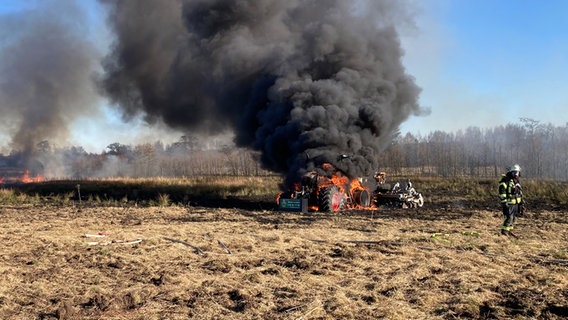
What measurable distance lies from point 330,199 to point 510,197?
23.5ft

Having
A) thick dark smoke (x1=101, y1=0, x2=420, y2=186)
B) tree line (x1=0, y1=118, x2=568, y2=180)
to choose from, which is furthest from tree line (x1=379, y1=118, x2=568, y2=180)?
thick dark smoke (x1=101, y1=0, x2=420, y2=186)

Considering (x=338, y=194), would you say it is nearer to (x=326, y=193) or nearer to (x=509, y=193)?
(x=326, y=193)

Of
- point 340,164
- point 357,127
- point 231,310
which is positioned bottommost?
point 231,310

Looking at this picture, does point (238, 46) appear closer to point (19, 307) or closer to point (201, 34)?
point (201, 34)

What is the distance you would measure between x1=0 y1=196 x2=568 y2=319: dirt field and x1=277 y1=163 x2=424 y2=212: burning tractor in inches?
181

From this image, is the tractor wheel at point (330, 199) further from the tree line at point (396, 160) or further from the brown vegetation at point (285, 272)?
the tree line at point (396, 160)

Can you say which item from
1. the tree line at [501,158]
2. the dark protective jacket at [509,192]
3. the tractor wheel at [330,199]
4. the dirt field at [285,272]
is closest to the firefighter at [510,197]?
the dark protective jacket at [509,192]

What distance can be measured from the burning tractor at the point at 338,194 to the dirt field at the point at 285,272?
4602 millimetres

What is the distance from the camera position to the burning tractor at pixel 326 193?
17203mm

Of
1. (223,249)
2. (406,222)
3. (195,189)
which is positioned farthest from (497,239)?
(195,189)

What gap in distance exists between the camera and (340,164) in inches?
762

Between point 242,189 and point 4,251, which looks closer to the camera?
point 4,251

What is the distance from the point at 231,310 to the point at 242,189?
75.2ft

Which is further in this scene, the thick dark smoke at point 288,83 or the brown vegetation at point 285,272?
the thick dark smoke at point 288,83
